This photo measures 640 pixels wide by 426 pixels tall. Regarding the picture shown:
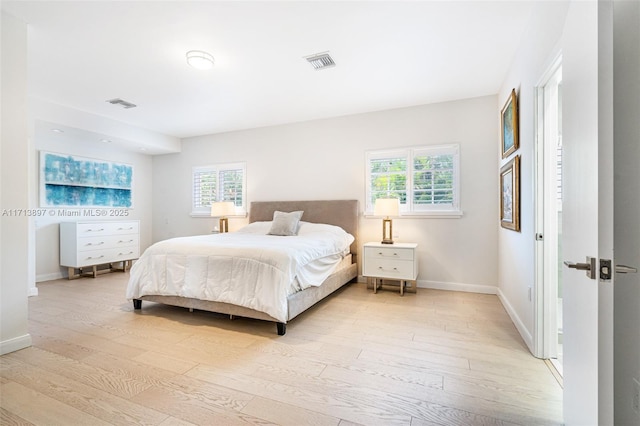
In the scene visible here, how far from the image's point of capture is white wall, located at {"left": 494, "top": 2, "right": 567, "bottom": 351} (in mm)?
1976

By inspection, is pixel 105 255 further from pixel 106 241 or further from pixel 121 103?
pixel 121 103

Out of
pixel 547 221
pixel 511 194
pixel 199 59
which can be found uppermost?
pixel 199 59

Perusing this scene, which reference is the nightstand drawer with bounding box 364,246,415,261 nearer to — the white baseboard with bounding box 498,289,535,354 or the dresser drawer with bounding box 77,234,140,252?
the white baseboard with bounding box 498,289,535,354

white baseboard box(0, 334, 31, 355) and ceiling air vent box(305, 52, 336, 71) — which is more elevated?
ceiling air vent box(305, 52, 336, 71)

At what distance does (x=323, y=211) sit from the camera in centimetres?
464

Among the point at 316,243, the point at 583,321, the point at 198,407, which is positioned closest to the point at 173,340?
the point at 198,407

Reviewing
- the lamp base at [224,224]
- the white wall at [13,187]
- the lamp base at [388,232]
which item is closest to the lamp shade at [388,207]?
the lamp base at [388,232]

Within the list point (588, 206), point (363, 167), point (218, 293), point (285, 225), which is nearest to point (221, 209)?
point (285, 225)

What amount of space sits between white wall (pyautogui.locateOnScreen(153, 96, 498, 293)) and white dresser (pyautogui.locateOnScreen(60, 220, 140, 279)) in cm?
90

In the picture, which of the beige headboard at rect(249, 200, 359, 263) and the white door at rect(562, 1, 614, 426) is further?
the beige headboard at rect(249, 200, 359, 263)

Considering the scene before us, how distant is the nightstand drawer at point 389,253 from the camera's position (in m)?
3.72

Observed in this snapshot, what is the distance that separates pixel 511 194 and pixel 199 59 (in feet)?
11.0

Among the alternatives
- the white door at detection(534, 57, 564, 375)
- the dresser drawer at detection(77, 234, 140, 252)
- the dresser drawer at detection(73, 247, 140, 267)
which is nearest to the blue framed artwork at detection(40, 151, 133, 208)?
the dresser drawer at detection(77, 234, 140, 252)

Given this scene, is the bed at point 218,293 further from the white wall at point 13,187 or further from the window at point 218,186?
the window at point 218,186
